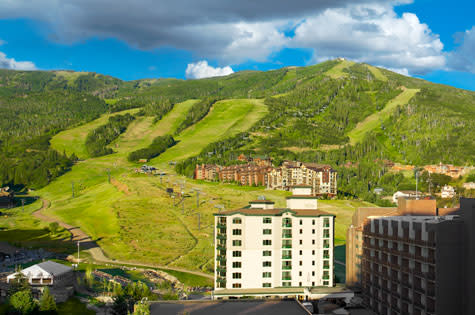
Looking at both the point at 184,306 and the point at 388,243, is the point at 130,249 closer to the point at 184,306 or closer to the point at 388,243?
the point at 184,306

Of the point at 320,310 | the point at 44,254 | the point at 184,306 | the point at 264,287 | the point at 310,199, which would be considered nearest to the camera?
the point at 184,306

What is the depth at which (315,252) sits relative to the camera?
8594 cm

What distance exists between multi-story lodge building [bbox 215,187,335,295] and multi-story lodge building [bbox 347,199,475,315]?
28.4 ft

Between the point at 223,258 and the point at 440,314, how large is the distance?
39855 millimetres

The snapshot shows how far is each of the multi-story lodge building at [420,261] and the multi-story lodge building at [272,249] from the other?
341 inches

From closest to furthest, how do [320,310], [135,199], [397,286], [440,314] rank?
[440,314] → [397,286] → [320,310] → [135,199]

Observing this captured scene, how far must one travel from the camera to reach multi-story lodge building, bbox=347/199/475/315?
5703 cm

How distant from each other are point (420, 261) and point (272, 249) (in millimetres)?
30284

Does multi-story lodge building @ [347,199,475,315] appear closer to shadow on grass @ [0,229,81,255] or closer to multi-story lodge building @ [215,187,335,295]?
multi-story lodge building @ [215,187,335,295]

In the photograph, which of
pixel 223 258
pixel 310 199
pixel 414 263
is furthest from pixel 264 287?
pixel 414 263

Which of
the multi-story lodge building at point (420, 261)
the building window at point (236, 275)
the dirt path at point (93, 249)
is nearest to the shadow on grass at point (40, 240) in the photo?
the dirt path at point (93, 249)

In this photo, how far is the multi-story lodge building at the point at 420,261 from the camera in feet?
187

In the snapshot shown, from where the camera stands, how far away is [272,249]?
8481cm

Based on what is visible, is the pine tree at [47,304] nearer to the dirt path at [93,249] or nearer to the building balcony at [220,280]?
the building balcony at [220,280]
